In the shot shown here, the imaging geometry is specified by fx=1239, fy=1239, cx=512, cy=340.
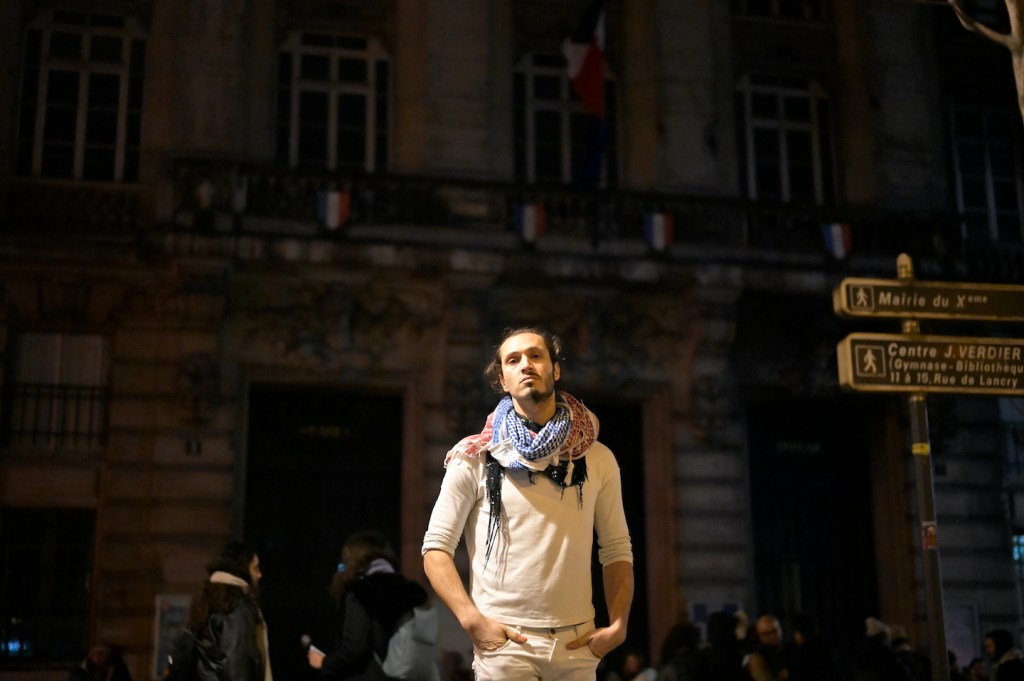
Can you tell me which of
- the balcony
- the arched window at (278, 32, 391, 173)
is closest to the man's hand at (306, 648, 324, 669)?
the balcony

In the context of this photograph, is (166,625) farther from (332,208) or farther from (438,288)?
(332,208)

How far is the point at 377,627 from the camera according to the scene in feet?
21.7

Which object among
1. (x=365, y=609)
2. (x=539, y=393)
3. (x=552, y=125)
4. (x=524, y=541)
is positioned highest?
(x=552, y=125)

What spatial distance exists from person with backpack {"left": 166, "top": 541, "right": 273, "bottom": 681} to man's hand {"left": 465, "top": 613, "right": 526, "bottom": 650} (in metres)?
3.55

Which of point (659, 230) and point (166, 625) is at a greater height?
point (659, 230)

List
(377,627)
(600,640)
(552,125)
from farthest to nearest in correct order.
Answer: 1. (552,125)
2. (377,627)
3. (600,640)

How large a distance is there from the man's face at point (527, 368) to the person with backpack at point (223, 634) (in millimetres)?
3638

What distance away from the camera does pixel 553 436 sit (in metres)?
4.38

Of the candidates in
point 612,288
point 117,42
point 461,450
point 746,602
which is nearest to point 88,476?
point 117,42

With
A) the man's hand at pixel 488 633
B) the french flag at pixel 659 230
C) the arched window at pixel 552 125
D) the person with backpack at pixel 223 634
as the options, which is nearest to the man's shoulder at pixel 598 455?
the man's hand at pixel 488 633

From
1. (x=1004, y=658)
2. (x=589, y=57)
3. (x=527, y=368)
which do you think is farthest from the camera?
(x=589, y=57)

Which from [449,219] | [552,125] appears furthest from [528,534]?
[552,125]

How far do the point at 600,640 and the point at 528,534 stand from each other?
0.44 metres

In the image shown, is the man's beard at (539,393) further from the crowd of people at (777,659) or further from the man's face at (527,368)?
the crowd of people at (777,659)
